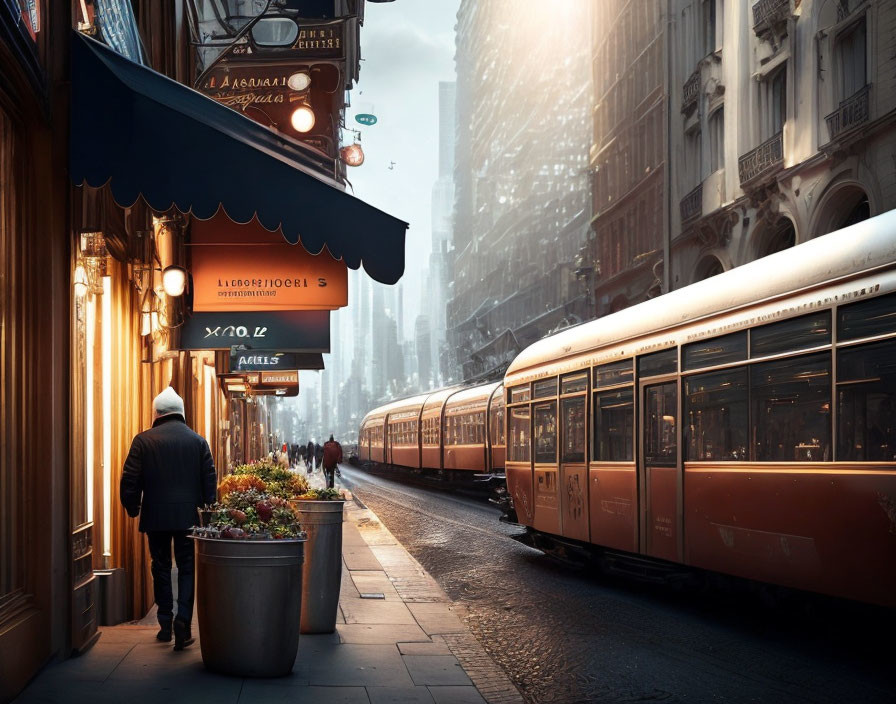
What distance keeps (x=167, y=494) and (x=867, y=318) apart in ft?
17.5

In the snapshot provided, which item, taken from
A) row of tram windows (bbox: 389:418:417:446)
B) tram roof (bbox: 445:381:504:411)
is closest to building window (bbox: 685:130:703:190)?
tram roof (bbox: 445:381:504:411)

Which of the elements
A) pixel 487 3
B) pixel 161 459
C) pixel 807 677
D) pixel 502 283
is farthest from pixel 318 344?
pixel 487 3

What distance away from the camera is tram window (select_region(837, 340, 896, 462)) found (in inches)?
329

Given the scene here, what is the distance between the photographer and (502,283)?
114 m

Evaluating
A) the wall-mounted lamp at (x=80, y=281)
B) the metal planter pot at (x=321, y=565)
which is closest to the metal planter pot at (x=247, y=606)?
the wall-mounted lamp at (x=80, y=281)

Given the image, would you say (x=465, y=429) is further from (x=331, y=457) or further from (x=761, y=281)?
(x=761, y=281)

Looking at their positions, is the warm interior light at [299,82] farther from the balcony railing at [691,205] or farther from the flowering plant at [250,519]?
the balcony railing at [691,205]

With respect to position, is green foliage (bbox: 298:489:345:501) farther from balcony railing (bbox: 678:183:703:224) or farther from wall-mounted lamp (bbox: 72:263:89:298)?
balcony railing (bbox: 678:183:703:224)

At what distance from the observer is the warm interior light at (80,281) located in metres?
8.56

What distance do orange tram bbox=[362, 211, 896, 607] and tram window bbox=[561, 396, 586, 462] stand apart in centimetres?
4

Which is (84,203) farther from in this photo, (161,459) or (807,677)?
(807,677)

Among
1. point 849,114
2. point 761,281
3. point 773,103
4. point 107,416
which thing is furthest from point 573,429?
point 773,103

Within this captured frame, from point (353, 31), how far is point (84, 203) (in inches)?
1461

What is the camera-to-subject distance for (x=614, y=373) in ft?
44.5
